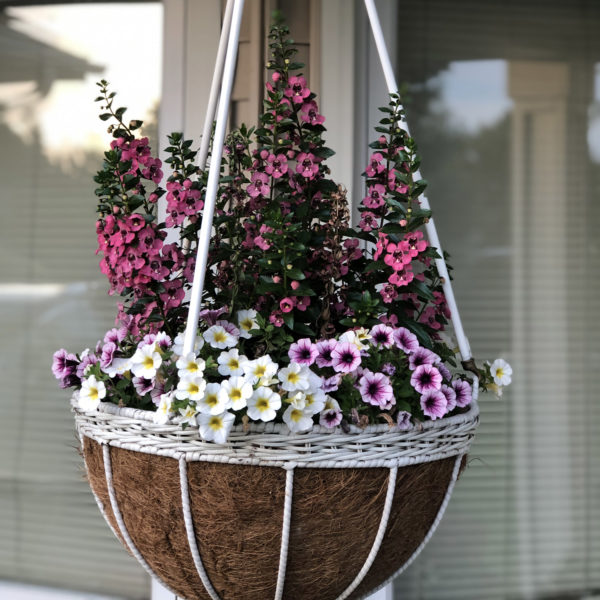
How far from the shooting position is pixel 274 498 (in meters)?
0.67

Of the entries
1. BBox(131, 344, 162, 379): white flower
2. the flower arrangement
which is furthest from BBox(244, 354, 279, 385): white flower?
BBox(131, 344, 162, 379): white flower

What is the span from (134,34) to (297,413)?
148 centimetres

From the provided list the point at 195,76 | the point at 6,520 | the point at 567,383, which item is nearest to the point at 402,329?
the point at 195,76

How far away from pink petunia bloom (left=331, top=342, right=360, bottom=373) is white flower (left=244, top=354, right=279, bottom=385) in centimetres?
7

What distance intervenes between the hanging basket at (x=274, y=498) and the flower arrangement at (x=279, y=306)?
0.02 meters

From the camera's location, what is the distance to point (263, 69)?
5.06 ft

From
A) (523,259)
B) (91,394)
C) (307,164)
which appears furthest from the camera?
(523,259)

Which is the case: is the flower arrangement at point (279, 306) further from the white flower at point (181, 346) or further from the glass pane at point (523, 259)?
the glass pane at point (523, 259)

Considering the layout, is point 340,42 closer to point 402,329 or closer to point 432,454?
point 402,329

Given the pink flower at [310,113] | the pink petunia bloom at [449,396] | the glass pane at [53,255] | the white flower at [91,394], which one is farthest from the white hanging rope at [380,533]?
the glass pane at [53,255]

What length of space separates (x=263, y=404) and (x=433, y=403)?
7.3 inches

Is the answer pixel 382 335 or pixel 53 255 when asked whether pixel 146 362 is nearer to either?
pixel 382 335

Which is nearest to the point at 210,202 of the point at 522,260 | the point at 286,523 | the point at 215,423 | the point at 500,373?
the point at 215,423

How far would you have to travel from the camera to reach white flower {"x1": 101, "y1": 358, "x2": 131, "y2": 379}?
0.78 m
